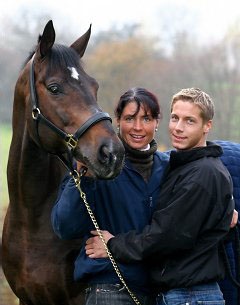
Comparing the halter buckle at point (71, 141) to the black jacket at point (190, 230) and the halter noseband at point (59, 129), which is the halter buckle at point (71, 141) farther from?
the black jacket at point (190, 230)

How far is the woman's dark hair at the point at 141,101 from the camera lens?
3.38m

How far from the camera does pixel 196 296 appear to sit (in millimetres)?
3061

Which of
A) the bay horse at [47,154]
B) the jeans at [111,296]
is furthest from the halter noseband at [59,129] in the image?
the jeans at [111,296]

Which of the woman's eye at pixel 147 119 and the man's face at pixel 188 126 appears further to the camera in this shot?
the woman's eye at pixel 147 119

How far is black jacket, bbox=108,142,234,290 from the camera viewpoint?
3041 mm

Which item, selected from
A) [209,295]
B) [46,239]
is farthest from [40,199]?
[209,295]

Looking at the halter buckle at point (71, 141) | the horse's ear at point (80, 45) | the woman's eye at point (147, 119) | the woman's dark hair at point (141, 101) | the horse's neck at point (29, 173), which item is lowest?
the horse's neck at point (29, 173)

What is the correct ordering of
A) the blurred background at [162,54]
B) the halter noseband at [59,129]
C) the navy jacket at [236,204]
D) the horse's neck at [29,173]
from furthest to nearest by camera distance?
the blurred background at [162,54] → the horse's neck at [29,173] → the navy jacket at [236,204] → the halter noseband at [59,129]

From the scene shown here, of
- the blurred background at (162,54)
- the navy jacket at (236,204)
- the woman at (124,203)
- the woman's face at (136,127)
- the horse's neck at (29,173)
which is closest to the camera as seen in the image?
the woman at (124,203)

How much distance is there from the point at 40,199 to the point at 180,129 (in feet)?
3.43

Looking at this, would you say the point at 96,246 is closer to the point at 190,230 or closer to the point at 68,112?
the point at 190,230

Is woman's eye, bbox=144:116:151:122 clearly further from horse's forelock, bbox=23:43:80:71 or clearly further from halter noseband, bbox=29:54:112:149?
horse's forelock, bbox=23:43:80:71

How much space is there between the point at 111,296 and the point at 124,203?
49cm

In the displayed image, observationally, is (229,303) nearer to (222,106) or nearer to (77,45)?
(77,45)
